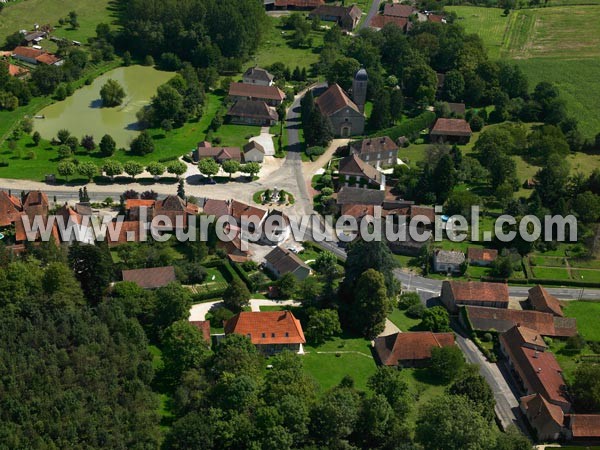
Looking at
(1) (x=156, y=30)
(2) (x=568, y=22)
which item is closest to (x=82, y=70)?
(1) (x=156, y=30)

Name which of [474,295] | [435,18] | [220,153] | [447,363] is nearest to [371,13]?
[435,18]

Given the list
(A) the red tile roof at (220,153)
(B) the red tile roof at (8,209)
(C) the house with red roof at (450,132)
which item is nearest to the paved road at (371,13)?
(C) the house with red roof at (450,132)

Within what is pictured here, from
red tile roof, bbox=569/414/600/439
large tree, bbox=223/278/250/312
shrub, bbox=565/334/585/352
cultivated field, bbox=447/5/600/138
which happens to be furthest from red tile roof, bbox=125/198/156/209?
cultivated field, bbox=447/5/600/138

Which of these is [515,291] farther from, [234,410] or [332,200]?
[234,410]

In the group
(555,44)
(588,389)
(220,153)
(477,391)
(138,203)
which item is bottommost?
(555,44)

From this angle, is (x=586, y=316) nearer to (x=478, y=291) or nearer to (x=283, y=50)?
(x=478, y=291)
